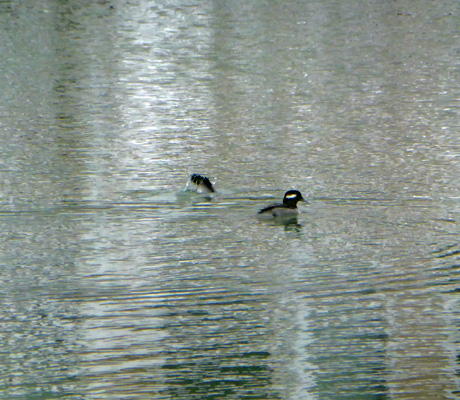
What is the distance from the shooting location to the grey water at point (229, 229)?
697 cm

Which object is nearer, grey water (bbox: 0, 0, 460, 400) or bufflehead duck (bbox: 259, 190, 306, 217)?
grey water (bbox: 0, 0, 460, 400)

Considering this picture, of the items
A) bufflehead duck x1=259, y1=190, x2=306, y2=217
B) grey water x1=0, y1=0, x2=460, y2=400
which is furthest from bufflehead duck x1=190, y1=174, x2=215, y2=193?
bufflehead duck x1=259, y1=190, x2=306, y2=217

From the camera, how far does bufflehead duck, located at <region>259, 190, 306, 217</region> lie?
1069 cm

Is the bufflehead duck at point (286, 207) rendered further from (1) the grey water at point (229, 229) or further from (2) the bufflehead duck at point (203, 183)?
(2) the bufflehead duck at point (203, 183)

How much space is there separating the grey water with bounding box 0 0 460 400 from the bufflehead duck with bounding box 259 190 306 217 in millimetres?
146

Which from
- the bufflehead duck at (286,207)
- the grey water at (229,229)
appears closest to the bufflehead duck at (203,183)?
the grey water at (229,229)

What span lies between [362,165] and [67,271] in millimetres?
5339

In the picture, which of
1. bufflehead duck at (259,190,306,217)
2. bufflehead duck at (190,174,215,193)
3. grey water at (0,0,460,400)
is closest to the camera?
grey water at (0,0,460,400)

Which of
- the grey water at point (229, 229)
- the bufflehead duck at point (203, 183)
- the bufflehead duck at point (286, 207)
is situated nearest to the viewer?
the grey water at point (229, 229)

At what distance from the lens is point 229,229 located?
10492 millimetres

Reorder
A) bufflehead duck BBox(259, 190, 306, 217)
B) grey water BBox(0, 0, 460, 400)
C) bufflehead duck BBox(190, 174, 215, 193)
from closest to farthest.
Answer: grey water BBox(0, 0, 460, 400)
bufflehead duck BBox(259, 190, 306, 217)
bufflehead duck BBox(190, 174, 215, 193)

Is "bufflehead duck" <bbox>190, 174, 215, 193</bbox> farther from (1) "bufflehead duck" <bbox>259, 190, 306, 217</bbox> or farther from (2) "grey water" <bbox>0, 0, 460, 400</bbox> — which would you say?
(1) "bufflehead duck" <bbox>259, 190, 306, 217</bbox>

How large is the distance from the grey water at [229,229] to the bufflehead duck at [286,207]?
0.15m

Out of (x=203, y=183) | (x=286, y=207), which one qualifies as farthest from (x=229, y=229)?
(x=203, y=183)
